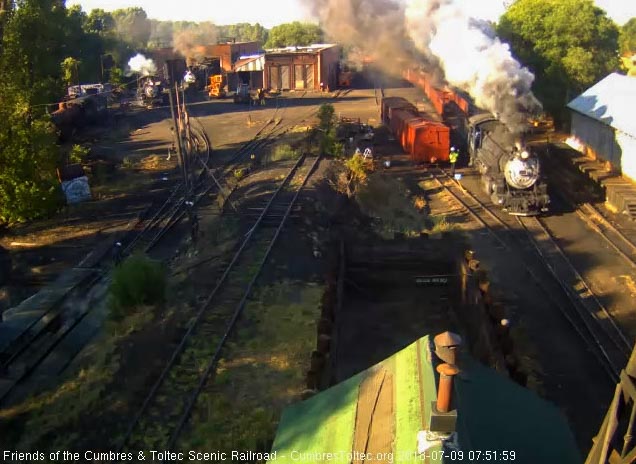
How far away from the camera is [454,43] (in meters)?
24.8

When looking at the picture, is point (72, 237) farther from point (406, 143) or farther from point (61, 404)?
point (406, 143)

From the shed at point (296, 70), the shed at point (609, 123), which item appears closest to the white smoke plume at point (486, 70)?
the shed at point (609, 123)

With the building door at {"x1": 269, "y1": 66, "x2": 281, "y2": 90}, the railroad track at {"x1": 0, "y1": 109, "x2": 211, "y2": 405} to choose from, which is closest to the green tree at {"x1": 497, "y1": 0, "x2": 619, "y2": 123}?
the building door at {"x1": 269, "y1": 66, "x2": 281, "y2": 90}

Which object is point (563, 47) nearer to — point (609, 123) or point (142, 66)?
point (609, 123)

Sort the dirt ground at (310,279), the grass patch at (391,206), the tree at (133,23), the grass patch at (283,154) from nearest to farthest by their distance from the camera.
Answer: the dirt ground at (310,279)
the grass patch at (391,206)
the grass patch at (283,154)
the tree at (133,23)

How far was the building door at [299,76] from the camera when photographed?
52812mm

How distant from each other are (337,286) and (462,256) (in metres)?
3.41

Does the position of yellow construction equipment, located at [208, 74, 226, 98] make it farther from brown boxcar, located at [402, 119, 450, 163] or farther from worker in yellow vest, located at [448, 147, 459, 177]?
worker in yellow vest, located at [448, 147, 459, 177]

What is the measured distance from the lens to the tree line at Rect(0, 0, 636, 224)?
63.3ft

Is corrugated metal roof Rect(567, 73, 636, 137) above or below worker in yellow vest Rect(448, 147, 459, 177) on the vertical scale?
above

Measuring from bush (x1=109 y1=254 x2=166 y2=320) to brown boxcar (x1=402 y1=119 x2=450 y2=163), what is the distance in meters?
15.9

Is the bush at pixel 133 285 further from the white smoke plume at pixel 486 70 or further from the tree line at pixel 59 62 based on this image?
the white smoke plume at pixel 486 70

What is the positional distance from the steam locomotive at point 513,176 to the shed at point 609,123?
630 centimetres

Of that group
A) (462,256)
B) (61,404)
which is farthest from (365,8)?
(61,404)
